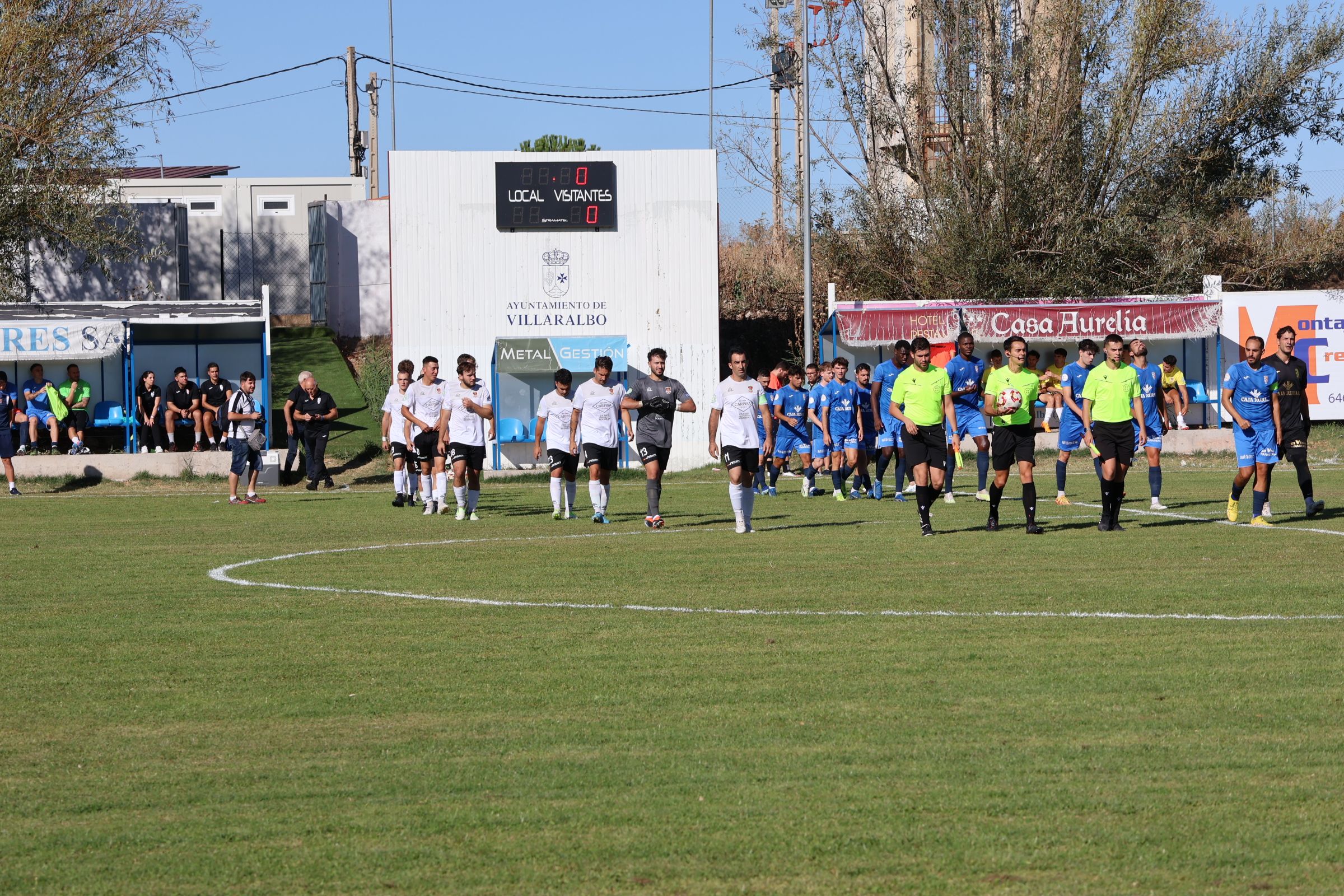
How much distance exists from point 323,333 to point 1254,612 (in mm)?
34756

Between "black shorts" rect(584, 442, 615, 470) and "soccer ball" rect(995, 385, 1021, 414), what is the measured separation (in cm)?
457

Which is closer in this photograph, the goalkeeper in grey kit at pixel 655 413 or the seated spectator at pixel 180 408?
the goalkeeper in grey kit at pixel 655 413

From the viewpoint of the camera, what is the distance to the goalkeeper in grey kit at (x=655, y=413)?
16531mm

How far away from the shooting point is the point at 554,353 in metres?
30.8

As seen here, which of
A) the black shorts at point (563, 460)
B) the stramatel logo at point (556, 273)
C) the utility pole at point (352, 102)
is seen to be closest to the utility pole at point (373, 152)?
the utility pole at point (352, 102)

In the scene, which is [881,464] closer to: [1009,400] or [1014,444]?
[1014,444]

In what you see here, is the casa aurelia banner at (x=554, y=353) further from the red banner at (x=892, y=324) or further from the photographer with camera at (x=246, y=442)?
the photographer with camera at (x=246, y=442)

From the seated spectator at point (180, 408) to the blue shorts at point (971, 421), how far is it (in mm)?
15384

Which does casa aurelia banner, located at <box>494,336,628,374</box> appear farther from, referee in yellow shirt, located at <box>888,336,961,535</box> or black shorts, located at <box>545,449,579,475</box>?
referee in yellow shirt, located at <box>888,336,961,535</box>

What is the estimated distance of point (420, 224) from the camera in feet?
103

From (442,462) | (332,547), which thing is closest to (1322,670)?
(332,547)

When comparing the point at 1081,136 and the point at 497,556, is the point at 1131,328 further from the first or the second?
the point at 497,556

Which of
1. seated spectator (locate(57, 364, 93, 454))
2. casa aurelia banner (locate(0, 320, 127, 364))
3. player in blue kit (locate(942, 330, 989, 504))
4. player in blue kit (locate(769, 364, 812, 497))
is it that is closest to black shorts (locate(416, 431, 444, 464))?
player in blue kit (locate(769, 364, 812, 497))

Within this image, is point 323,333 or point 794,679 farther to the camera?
point 323,333
